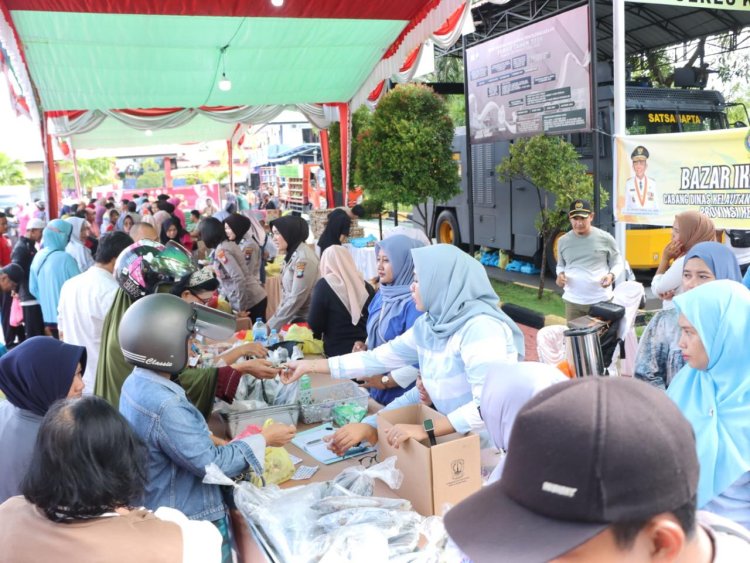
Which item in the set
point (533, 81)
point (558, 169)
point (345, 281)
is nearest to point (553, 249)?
point (558, 169)

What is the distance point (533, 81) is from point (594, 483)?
758cm

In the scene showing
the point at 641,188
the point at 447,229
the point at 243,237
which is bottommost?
the point at 447,229

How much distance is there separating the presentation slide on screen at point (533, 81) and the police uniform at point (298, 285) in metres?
3.74

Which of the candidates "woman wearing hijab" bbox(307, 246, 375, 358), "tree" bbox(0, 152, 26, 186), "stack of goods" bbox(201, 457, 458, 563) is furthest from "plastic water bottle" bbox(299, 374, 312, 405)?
"tree" bbox(0, 152, 26, 186)

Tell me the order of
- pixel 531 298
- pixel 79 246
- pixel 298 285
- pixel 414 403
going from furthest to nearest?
pixel 531 298, pixel 79 246, pixel 298 285, pixel 414 403

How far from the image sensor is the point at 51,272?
19.0 feet

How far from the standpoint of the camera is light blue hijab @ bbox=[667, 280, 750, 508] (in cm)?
208

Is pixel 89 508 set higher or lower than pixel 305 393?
higher

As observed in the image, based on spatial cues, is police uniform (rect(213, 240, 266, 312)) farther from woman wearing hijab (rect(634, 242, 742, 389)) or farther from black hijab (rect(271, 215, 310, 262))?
woman wearing hijab (rect(634, 242, 742, 389))

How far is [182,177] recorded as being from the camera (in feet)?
119

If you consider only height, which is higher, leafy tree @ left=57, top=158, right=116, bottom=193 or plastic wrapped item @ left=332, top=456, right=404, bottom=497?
leafy tree @ left=57, top=158, right=116, bottom=193

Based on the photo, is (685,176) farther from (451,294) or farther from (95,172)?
(95,172)

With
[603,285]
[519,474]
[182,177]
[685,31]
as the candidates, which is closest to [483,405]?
[519,474]

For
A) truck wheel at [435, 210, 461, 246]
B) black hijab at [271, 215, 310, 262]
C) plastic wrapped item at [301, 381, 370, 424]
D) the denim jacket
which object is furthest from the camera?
truck wheel at [435, 210, 461, 246]
